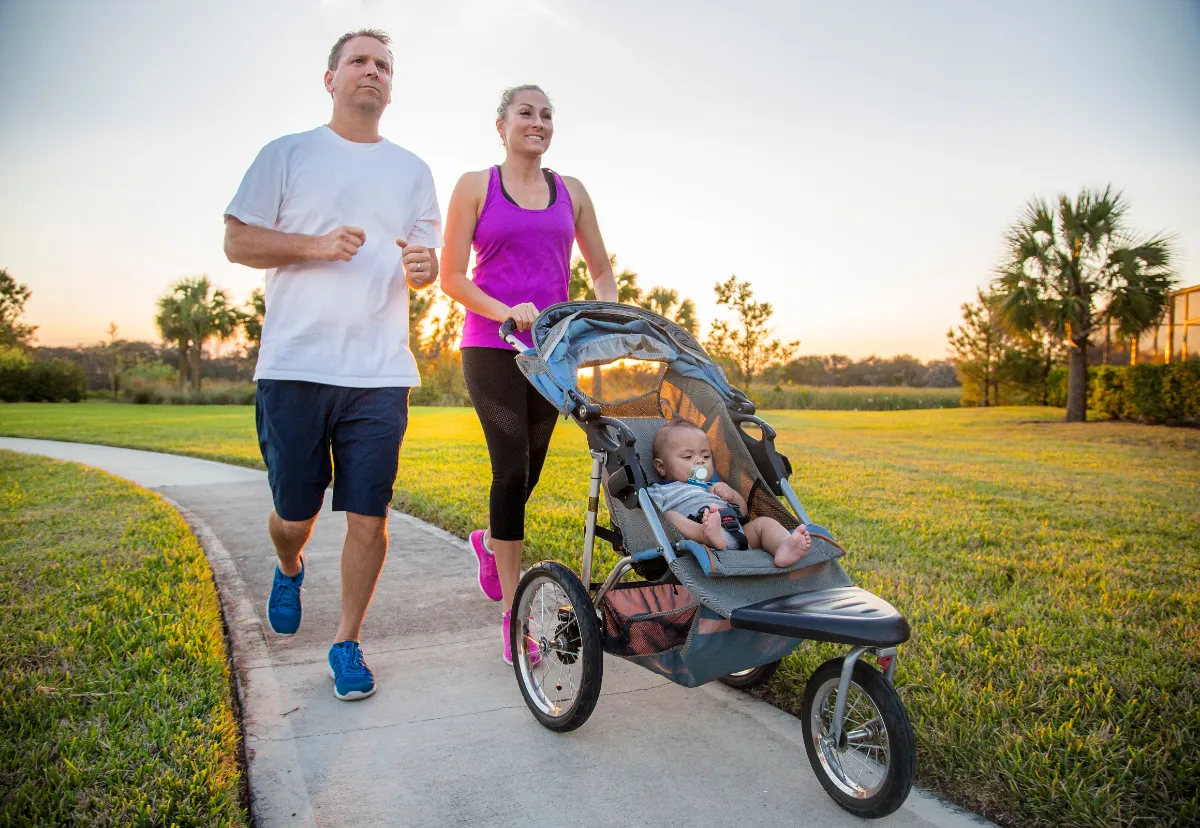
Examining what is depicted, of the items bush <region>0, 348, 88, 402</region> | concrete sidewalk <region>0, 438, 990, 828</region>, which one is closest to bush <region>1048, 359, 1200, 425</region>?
concrete sidewalk <region>0, 438, 990, 828</region>

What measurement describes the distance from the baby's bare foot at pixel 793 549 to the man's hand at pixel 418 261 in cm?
169

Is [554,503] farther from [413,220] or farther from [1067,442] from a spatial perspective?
[1067,442]

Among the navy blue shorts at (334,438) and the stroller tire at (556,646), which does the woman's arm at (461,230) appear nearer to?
the navy blue shorts at (334,438)

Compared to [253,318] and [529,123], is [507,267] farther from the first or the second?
[253,318]

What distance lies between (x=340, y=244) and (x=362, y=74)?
0.73 m

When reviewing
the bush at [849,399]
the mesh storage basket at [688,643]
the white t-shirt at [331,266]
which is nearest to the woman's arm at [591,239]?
the white t-shirt at [331,266]

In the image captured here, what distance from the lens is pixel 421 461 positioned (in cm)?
1173

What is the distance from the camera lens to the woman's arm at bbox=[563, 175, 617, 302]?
12.7 ft

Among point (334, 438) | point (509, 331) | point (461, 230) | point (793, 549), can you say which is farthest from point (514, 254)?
point (793, 549)

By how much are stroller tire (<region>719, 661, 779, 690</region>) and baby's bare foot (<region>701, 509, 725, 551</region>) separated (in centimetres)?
74

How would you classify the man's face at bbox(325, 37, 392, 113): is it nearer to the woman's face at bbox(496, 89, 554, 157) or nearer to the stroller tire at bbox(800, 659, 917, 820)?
the woman's face at bbox(496, 89, 554, 157)

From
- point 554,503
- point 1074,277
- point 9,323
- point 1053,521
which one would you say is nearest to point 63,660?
point 554,503

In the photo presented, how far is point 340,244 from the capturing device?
9.90 ft

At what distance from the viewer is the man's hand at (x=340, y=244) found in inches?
119
